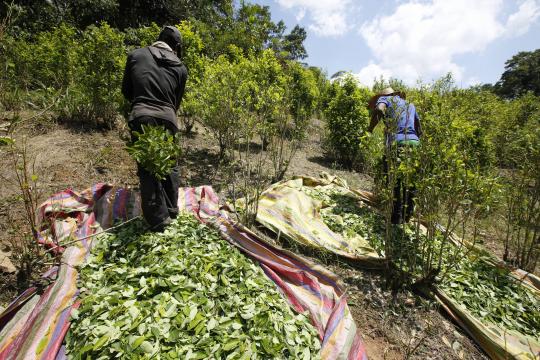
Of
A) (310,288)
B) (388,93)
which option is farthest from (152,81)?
(388,93)

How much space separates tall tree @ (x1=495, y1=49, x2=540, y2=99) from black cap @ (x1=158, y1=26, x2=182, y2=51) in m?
39.9

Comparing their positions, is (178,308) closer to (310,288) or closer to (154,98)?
(310,288)

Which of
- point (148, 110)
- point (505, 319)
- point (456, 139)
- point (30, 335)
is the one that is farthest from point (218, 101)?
point (505, 319)

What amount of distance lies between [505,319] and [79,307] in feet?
11.0

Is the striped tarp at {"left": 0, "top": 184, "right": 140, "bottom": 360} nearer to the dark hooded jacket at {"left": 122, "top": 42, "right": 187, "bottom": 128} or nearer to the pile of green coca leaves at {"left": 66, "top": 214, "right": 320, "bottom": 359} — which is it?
the pile of green coca leaves at {"left": 66, "top": 214, "right": 320, "bottom": 359}

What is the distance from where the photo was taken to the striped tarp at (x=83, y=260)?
1686 millimetres

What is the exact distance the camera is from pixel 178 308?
6.25 feet

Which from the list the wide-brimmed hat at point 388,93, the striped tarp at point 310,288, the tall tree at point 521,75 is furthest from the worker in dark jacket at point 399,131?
the tall tree at point 521,75

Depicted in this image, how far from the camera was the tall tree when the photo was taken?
3147 centimetres

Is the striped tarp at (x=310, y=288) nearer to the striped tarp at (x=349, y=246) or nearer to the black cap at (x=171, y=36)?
the striped tarp at (x=349, y=246)

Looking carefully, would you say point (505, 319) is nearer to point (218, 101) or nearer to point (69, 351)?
point (69, 351)

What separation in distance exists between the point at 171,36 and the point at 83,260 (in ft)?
7.67

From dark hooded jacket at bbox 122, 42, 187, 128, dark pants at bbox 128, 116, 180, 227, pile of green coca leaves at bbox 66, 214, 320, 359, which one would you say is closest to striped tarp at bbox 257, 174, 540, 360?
pile of green coca leaves at bbox 66, 214, 320, 359

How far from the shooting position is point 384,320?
239cm
